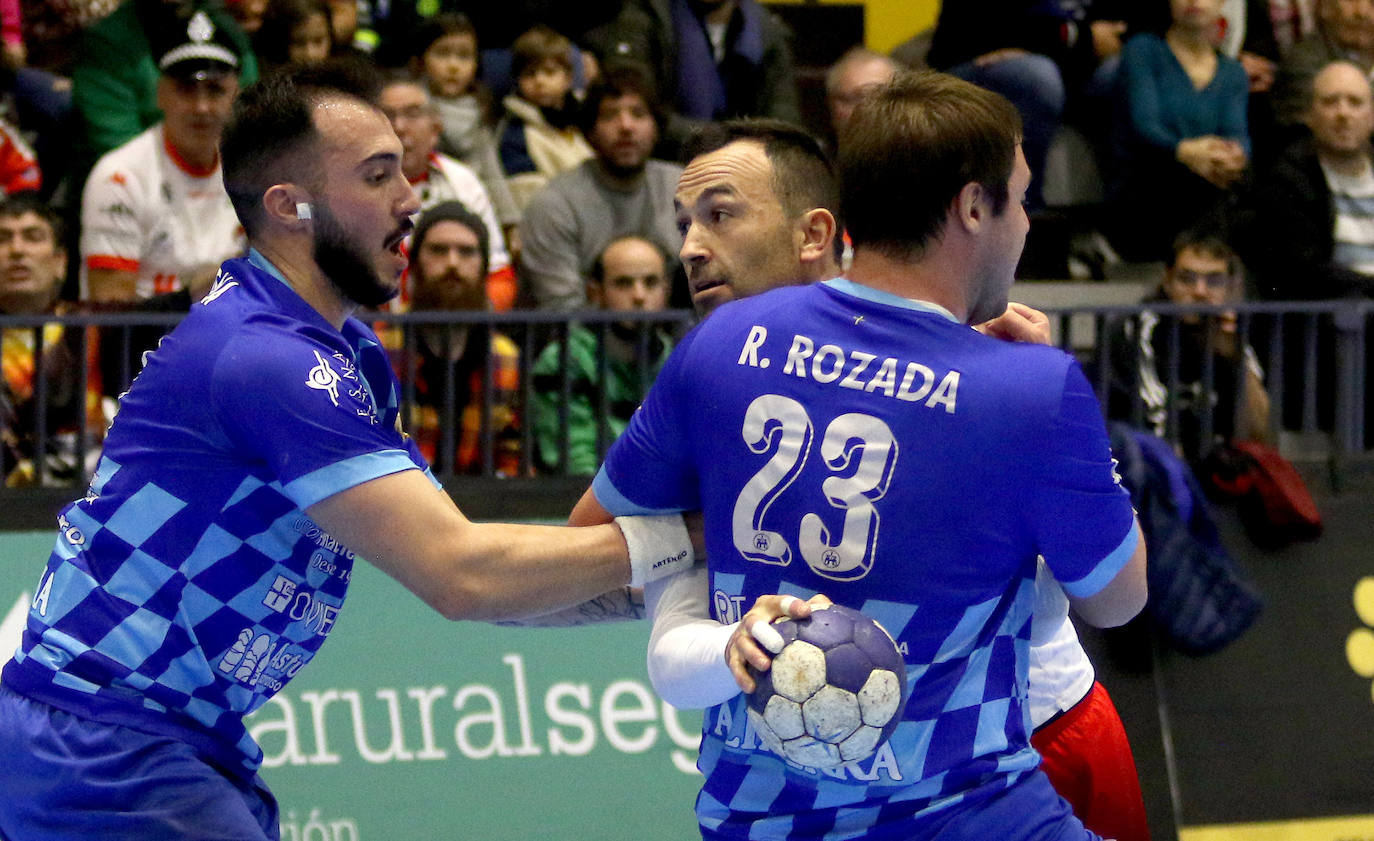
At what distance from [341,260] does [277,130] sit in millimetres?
283

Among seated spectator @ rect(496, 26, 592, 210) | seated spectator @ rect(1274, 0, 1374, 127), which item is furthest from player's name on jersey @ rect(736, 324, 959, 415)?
seated spectator @ rect(1274, 0, 1374, 127)

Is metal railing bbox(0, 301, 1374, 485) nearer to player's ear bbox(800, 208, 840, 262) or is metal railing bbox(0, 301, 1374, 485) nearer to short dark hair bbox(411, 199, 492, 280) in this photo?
short dark hair bbox(411, 199, 492, 280)

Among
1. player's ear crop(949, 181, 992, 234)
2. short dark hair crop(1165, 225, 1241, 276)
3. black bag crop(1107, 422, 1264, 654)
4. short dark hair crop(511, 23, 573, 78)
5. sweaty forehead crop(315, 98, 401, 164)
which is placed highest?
sweaty forehead crop(315, 98, 401, 164)

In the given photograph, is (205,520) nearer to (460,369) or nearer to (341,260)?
(341,260)

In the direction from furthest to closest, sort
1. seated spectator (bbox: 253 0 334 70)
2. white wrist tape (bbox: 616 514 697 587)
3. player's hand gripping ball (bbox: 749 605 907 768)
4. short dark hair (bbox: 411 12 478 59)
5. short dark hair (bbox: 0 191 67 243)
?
1. short dark hair (bbox: 411 12 478 59)
2. seated spectator (bbox: 253 0 334 70)
3. short dark hair (bbox: 0 191 67 243)
4. white wrist tape (bbox: 616 514 697 587)
5. player's hand gripping ball (bbox: 749 605 907 768)

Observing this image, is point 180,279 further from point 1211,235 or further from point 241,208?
point 1211,235

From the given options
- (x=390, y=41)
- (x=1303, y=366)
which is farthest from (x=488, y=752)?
(x=390, y=41)

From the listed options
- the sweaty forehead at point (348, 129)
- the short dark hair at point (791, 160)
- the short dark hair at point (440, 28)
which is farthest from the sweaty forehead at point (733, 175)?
the short dark hair at point (440, 28)

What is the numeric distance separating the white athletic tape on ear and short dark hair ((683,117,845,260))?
135 centimetres

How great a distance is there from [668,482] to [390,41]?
19.7 feet

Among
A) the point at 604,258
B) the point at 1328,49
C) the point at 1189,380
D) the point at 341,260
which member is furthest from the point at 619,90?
the point at 341,260

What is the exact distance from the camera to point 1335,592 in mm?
6430

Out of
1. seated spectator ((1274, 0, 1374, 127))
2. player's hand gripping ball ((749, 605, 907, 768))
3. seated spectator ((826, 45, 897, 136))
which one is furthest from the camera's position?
seated spectator ((1274, 0, 1374, 127))

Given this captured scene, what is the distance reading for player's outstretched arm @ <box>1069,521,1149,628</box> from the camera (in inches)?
112
